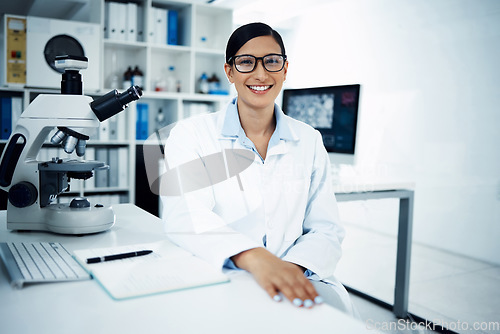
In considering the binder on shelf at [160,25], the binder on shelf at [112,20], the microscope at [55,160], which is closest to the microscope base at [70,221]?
Answer: the microscope at [55,160]

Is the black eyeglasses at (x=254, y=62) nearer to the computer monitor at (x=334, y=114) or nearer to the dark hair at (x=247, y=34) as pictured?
the dark hair at (x=247, y=34)

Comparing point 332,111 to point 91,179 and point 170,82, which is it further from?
point 91,179

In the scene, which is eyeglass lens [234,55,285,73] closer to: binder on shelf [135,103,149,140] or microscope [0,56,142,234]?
microscope [0,56,142,234]

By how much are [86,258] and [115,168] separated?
8.44 ft

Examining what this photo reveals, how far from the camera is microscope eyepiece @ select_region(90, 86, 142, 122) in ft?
3.96

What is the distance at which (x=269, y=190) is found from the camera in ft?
4.48

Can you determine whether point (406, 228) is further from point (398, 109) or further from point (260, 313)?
point (260, 313)

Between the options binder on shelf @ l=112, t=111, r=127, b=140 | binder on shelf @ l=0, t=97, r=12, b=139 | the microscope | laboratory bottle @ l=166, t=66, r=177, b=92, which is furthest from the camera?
laboratory bottle @ l=166, t=66, r=177, b=92

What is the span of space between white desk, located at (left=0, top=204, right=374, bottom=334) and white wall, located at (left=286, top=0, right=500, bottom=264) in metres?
2.18

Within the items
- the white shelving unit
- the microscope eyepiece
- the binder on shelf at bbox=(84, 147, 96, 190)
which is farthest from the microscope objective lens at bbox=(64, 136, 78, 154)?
the binder on shelf at bbox=(84, 147, 96, 190)

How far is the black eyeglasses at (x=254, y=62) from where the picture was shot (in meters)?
1.41

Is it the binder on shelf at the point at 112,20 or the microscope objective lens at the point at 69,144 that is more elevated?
the binder on shelf at the point at 112,20

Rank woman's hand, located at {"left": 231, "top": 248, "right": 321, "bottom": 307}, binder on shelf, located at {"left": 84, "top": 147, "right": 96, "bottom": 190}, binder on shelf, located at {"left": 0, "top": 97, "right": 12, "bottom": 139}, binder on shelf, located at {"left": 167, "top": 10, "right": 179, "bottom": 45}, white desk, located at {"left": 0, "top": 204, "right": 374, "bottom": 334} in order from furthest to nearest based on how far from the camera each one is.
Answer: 1. binder on shelf, located at {"left": 167, "top": 10, "right": 179, "bottom": 45}
2. binder on shelf, located at {"left": 84, "top": 147, "right": 96, "bottom": 190}
3. binder on shelf, located at {"left": 0, "top": 97, "right": 12, "bottom": 139}
4. woman's hand, located at {"left": 231, "top": 248, "right": 321, "bottom": 307}
5. white desk, located at {"left": 0, "top": 204, "right": 374, "bottom": 334}

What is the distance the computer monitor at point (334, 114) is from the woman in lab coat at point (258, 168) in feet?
3.48
